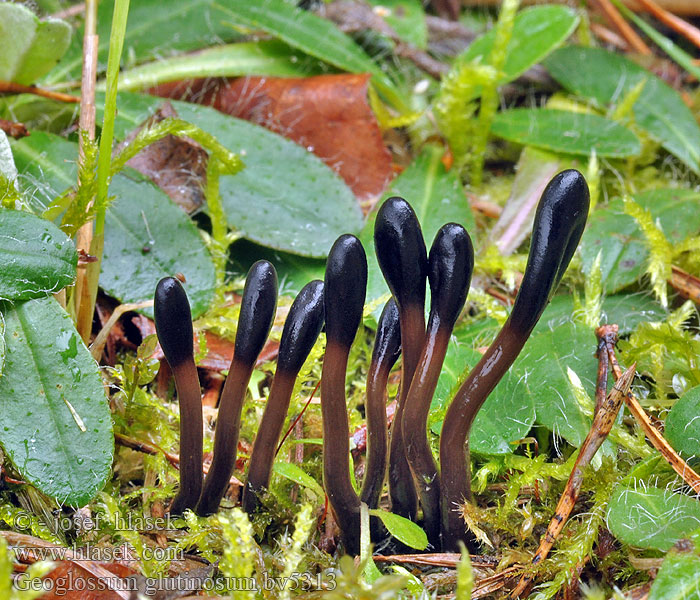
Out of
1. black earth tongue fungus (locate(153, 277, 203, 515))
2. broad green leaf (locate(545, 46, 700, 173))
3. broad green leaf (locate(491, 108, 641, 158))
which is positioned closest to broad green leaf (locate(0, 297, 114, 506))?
black earth tongue fungus (locate(153, 277, 203, 515))

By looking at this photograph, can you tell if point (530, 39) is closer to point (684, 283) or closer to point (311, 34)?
point (311, 34)

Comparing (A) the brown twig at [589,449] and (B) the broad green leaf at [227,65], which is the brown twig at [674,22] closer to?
(B) the broad green leaf at [227,65]

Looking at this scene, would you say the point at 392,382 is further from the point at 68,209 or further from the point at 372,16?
the point at 372,16

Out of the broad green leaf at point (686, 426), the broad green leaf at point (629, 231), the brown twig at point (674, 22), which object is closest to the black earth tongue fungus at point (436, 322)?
the broad green leaf at point (686, 426)

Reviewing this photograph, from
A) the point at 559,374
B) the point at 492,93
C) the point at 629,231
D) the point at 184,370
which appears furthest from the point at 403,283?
the point at 492,93

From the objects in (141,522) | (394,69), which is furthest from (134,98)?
(141,522)
